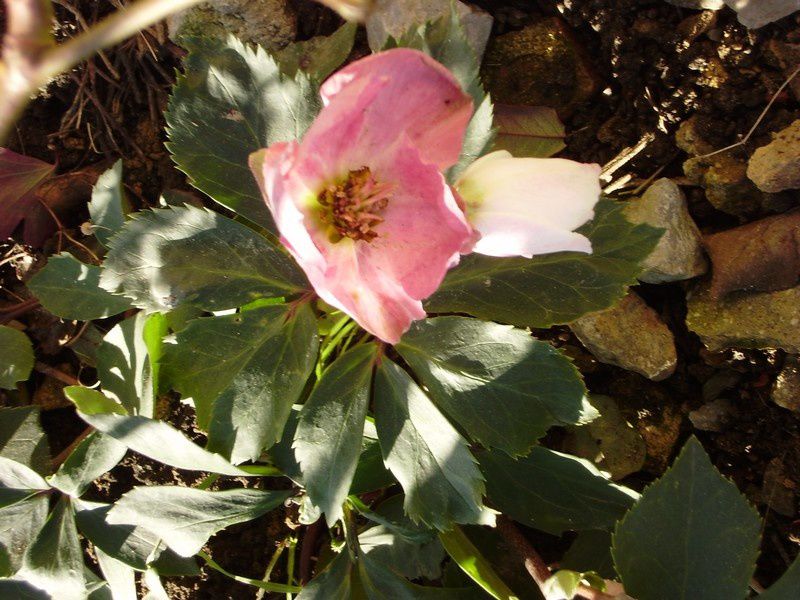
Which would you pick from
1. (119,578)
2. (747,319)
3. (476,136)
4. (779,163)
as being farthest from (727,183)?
(119,578)

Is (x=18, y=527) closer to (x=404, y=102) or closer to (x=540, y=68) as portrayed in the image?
(x=404, y=102)

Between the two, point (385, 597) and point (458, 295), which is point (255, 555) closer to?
point (385, 597)

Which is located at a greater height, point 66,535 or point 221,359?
point 221,359

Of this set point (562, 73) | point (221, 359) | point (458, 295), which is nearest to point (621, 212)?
point (458, 295)

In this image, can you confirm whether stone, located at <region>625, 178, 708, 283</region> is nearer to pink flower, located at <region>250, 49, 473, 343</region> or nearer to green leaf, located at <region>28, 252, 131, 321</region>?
pink flower, located at <region>250, 49, 473, 343</region>

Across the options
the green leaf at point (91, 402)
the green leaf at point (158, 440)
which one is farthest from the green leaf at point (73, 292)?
the green leaf at point (158, 440)

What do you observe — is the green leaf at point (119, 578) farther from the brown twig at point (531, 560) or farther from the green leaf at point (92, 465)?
the brown twig at point (531, 560)
